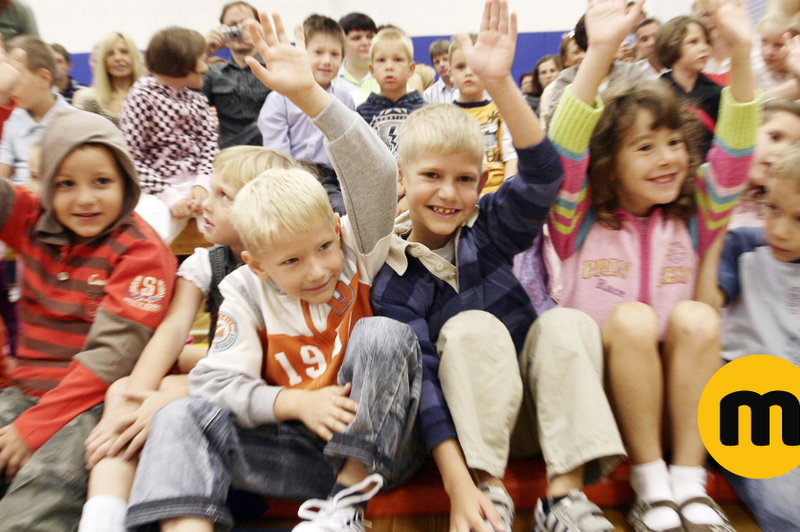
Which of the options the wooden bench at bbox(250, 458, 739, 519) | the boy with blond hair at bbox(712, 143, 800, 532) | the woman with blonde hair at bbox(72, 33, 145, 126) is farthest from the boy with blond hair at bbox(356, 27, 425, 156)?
the wooden bench at bbox(250, 458, 739, 519)

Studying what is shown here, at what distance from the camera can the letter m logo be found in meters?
0.85

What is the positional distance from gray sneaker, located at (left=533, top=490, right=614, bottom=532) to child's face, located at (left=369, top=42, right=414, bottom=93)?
1.75 metres

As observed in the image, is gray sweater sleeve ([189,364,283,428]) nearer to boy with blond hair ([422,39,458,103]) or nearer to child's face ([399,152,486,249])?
child's face ([399,152,486,249])

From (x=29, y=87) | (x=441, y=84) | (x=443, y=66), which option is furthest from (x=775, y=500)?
(x=443, y=66)

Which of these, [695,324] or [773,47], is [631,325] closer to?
[695,324]

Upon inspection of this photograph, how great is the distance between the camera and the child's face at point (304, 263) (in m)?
0.89

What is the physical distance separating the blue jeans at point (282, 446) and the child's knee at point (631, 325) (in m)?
0.34

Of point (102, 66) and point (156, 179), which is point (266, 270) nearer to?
point (156, 179)

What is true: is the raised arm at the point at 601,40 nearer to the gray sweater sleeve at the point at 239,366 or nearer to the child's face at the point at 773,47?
the gray sweater sleeve at the point at 239,366

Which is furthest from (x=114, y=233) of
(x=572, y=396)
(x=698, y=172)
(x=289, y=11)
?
(x=289, y=11)

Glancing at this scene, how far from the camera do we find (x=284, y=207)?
0.88m

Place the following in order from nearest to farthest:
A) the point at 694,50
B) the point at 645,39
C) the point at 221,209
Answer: the point at 221,209, the point at 694,50, the point at 645,39

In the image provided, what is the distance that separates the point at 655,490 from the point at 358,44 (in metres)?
2.80

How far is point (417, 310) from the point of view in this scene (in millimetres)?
988
